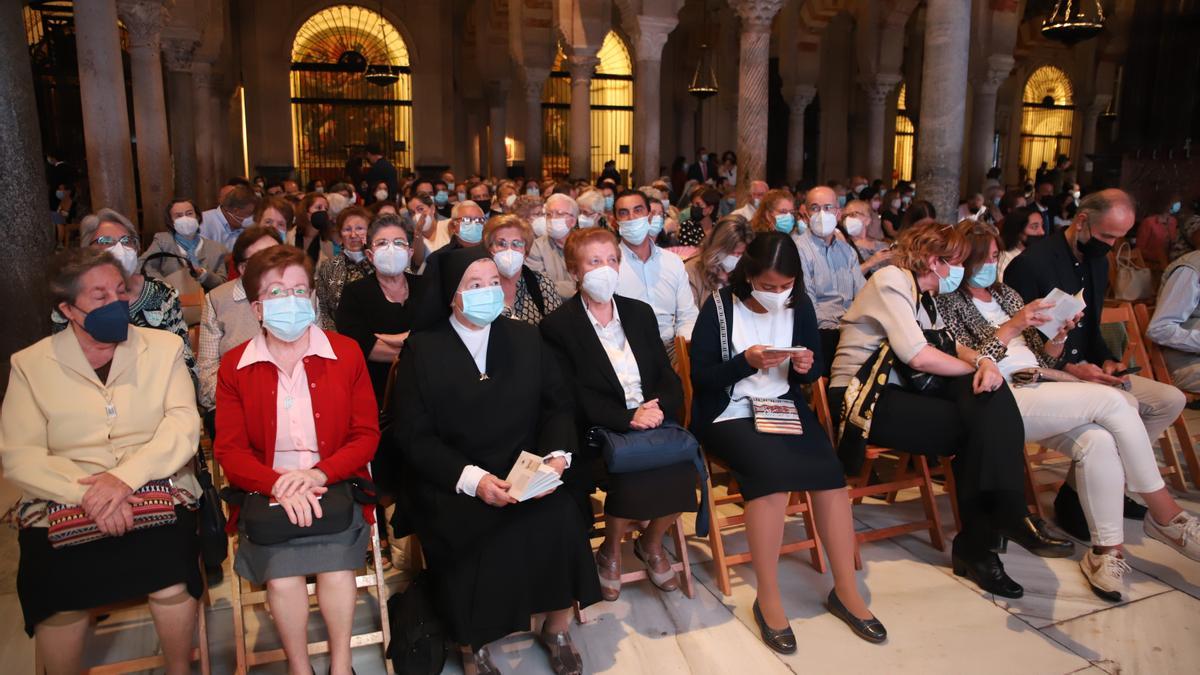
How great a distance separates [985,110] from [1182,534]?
13.9 meters

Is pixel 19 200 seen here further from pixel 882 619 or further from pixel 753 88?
pixel 753 88

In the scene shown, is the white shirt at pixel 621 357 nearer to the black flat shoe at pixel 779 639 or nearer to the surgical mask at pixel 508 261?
the surgical mask at pixel 508 261

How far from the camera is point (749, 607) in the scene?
12.3 feet

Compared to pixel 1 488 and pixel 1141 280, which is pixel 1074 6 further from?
pixel 1 488

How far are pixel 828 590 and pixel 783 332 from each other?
115cm

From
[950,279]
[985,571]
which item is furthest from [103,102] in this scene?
[985,571]

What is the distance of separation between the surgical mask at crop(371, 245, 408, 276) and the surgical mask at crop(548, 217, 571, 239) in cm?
187

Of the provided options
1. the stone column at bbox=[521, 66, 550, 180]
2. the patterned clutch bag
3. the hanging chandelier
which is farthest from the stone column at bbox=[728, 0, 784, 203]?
the patterned clutch bag

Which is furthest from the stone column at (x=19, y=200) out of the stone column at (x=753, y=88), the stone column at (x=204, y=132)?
the stone column at (x=204, y=132)

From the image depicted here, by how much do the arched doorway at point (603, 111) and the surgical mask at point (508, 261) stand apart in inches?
905

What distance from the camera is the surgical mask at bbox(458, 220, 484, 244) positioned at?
6.01m

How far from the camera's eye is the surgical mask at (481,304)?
3.26 meters

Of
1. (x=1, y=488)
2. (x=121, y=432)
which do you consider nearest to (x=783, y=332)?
(x=121, y=432)

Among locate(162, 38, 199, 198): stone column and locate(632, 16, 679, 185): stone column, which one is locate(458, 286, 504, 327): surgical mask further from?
locate(162, 38, 199, 198): stone column
